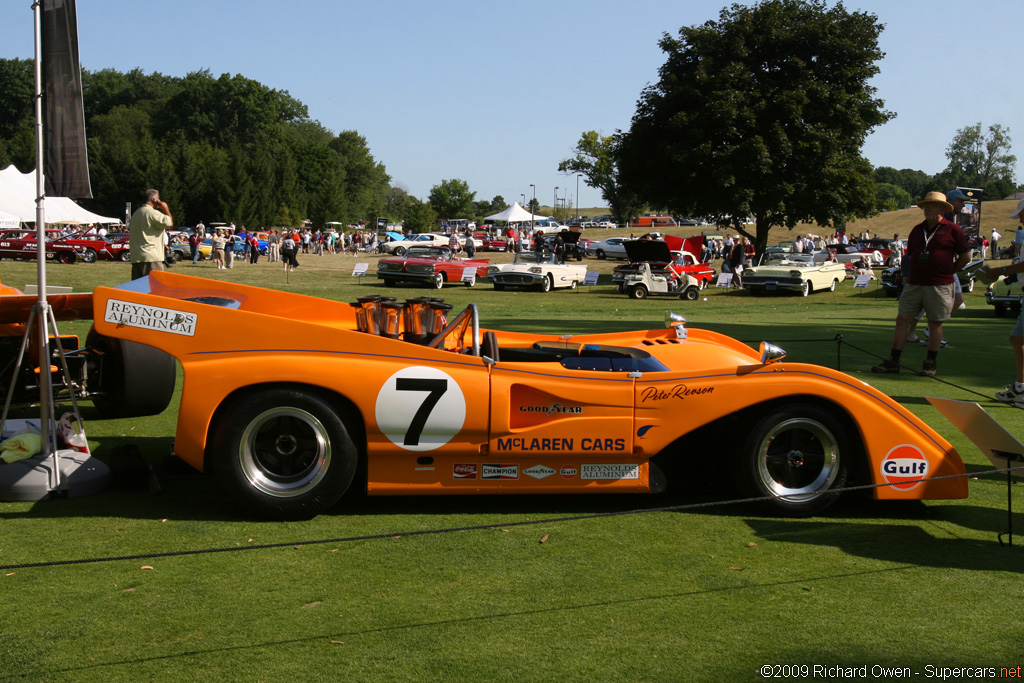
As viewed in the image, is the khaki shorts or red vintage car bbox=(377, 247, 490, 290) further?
red vintage car bbox=(377, 247, 490, 290)

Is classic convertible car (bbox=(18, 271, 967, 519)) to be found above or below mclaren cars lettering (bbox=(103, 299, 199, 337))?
below

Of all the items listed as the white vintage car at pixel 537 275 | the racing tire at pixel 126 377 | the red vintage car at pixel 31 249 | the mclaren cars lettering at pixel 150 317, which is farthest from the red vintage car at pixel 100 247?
the mclaren cars lettering at pixel 150 317

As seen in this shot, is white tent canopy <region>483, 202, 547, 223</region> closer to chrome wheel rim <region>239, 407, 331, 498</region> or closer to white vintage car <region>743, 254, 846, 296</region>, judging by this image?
white vintage car <region>743, 254, 846, 296</region>

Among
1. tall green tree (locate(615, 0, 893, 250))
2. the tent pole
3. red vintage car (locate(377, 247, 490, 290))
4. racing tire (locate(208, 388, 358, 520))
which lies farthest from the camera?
tall green tree (locate(615, 0, 893, 250))

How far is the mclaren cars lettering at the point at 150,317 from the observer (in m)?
4.35

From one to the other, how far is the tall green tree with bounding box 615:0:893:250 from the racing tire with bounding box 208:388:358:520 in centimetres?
2785

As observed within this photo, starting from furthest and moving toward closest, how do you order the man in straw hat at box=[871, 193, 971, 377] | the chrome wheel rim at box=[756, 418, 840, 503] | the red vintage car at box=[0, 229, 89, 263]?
the red vintage car at box=[0, 229, 89, 263], the man in straw hat at box=[871, 193, 971, 377], the chrome wheel rim at box=[756, 418, 840, 503]

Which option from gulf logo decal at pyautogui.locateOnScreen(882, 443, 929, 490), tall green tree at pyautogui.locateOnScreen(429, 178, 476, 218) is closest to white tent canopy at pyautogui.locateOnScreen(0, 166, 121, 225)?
gulf logo decal at pyautogui.locateOnScreen(882, 443, 929, 490)

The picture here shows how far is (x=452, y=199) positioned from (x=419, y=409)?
293ft

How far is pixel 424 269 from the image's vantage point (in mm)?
27812

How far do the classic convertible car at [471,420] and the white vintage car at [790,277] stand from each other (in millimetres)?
22748

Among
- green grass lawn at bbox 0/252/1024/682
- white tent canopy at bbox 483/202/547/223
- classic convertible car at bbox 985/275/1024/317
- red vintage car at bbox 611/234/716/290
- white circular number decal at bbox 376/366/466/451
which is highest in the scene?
white tent canopy at bbox 483/202/547/223

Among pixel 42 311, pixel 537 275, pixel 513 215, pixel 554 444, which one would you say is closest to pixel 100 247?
pixel 537 275

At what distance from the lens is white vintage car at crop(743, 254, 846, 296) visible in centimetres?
2622
